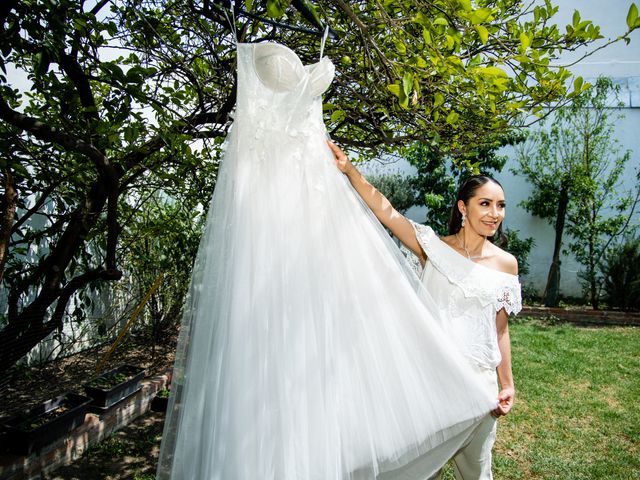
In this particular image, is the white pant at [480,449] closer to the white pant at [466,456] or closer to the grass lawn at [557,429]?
the white pant at [466,456]

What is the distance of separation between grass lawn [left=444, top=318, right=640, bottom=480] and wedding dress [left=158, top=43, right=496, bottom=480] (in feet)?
6.17

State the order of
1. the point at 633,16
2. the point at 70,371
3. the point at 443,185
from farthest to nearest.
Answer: the point at 443,185 < the point at 70,371 < the point at 633,16

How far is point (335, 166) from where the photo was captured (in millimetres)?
1694

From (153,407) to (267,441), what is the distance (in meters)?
3.15

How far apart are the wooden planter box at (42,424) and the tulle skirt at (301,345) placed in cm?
174

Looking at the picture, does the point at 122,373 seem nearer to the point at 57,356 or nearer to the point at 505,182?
the point at 57,356

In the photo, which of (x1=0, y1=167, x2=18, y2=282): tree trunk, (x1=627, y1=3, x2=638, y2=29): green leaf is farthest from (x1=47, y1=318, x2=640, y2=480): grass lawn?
(x1=627, y1=3, x2=638, y2=29): green leaf

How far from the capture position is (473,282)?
196 centimetres

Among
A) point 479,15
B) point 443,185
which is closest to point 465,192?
point 479,15

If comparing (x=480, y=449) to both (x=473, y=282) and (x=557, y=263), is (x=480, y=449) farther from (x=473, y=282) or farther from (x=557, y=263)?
(x=557, y=263)

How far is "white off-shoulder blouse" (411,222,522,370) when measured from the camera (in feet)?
6.08

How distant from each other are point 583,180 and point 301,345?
29.1 ft

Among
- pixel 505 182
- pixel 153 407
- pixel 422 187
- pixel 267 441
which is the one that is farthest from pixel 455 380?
pixel 505 182

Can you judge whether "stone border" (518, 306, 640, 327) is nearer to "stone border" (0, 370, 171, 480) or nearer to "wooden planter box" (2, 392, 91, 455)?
"stone border" (0, 370, 171, 480)
